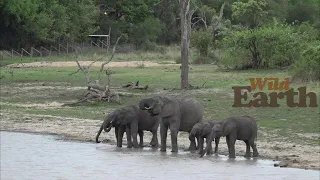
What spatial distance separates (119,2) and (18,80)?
43264 mm

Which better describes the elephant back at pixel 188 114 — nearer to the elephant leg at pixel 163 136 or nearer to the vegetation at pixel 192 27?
the elephant leg at pixel 163 136

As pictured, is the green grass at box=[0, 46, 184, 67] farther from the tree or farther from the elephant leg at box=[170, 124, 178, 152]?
the elephant leg at box=[170, 124, 178, 152]

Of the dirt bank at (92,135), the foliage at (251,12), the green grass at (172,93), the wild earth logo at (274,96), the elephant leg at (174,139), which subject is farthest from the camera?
the foliage at (251,12)

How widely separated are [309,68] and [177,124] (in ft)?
47.1

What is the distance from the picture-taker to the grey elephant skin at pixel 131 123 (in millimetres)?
18156

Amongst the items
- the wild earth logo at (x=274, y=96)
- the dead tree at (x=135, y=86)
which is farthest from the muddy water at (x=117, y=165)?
the dead tree at (x=135, y=86)

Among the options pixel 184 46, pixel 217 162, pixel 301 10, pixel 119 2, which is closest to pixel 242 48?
pixel 184 46

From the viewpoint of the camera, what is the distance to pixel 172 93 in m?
29.7

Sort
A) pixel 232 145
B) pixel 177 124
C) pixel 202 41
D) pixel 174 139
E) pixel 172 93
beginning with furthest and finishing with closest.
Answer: pixel 202 41 < pixel 172 93 < pixel 177 124 < pixel 174 139 < pixel 232 145

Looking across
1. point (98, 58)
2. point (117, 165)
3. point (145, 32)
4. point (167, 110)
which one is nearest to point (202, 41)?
point (98, 58)

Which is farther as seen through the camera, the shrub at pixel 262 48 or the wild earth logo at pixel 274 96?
the shrub at pixel 262 48

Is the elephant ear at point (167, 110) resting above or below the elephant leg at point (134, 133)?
above

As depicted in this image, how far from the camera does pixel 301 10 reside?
90.1m

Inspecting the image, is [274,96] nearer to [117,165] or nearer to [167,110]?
[167,110]
